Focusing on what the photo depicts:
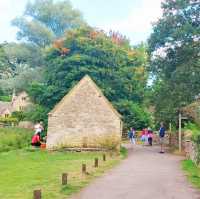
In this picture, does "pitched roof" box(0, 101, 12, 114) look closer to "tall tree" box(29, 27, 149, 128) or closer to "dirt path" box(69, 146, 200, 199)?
"tall tree" box(29, 27, 149, 128)

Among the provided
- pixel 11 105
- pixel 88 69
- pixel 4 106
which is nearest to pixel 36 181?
pixel 88 69

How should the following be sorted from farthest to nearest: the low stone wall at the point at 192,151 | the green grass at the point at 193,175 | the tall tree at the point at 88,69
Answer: the tall tree at the point at 88,69, the low stone wall at the point at 192,151, the green grass at the point at 193,175

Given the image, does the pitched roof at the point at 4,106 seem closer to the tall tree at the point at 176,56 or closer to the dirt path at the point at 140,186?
the tall tree at the point at 176,56

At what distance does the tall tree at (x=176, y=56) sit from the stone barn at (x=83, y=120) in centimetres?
548

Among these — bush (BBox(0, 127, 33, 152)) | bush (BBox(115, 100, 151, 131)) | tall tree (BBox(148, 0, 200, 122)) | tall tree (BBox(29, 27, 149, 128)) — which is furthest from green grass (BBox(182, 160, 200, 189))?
tall tree (BBox(29, 27, 149, 128))

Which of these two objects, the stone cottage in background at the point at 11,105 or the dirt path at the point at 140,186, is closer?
the dirt path at the point at 140,186

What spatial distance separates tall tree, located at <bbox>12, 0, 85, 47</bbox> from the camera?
77.1 m

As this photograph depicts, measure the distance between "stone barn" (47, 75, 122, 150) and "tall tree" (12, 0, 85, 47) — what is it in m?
35.6

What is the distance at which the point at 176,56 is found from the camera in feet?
148

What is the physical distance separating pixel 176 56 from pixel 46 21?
3913cm

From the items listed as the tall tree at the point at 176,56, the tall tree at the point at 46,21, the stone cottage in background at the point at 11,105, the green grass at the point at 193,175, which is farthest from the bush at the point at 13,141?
the stone cottage in background at the point at 11,105

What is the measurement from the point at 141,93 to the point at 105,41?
906 centimetres

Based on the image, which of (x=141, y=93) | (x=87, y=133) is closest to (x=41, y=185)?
(x=87, y=133)

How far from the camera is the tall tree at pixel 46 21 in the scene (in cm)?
7706
